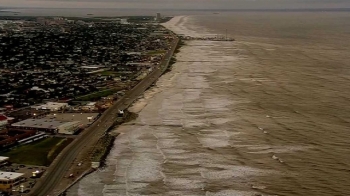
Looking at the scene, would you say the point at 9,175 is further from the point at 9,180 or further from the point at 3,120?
the point at 3,120

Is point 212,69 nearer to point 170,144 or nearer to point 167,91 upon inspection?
point 167,91

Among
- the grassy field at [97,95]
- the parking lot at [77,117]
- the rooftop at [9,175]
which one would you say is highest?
the rooftop at [9,175]

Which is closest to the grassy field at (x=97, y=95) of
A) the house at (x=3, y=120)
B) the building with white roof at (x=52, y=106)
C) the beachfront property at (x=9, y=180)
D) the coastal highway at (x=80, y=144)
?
the coastal highway at (x=80, y=144)

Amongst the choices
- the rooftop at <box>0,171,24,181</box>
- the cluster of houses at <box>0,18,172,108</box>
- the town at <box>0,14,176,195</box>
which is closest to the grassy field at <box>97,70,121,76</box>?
the town at <box>0,14,176,195</box>

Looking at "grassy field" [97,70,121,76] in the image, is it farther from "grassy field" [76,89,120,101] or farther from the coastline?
the coastline

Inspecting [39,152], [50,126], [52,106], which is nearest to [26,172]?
[39,152]

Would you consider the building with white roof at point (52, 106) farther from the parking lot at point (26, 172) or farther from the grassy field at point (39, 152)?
the parking lot at point (26, 172)
